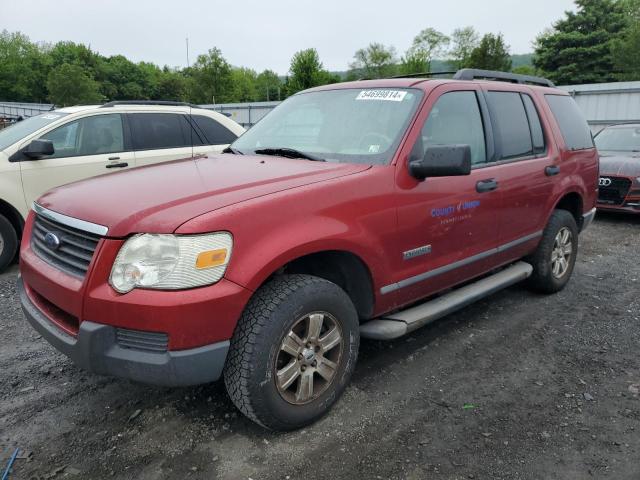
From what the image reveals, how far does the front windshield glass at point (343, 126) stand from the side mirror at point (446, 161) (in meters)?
0.23

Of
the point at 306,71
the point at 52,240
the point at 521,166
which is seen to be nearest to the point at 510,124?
the point at 521,166

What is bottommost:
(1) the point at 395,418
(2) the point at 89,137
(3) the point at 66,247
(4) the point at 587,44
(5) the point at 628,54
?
(1) the point at 395,418

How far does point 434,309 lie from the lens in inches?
135

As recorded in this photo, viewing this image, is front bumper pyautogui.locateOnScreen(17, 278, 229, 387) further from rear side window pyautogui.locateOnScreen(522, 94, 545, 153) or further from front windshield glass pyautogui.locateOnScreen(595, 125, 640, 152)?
front windshield glass pyautogui.locateOnScreen(595, 125, 640, 152)

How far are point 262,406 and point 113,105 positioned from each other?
5200 mm

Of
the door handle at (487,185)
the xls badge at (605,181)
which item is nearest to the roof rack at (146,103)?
the door handle at (487,185)

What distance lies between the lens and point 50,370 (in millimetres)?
3430

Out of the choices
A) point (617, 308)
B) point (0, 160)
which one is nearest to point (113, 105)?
point (0, 160)

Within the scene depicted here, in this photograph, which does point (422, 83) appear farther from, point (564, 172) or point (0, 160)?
point (0, 160)

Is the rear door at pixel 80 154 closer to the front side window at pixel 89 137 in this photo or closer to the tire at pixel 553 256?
the front side window at pixel 89 137

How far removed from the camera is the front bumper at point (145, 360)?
7.48 ft

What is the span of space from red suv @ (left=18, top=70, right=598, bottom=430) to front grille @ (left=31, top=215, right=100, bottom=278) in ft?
0.04

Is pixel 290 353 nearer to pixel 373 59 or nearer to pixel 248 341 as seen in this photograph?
pixel 248 341

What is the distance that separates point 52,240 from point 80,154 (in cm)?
390
